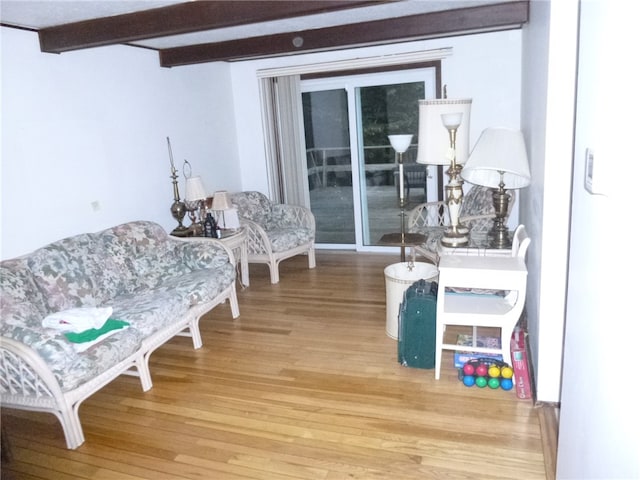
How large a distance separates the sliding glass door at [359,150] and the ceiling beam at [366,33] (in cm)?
118

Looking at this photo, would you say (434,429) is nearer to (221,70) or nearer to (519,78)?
(519,78)

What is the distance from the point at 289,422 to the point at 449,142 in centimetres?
196

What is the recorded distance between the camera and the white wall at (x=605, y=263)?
996mm

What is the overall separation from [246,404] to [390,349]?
1.04 metres

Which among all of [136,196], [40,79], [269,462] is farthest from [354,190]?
[269,462]

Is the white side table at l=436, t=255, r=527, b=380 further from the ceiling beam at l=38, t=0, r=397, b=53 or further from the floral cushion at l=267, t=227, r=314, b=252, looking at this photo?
the floral cushion at l=267, t=227, r=314, b=252

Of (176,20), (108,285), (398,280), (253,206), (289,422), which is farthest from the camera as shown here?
(253,206)

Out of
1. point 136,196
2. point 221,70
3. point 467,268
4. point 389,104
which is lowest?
point 467,268

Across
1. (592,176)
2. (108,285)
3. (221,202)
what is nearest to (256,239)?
(221,202)

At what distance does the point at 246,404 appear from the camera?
2.66 meters

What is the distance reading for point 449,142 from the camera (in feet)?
9.93

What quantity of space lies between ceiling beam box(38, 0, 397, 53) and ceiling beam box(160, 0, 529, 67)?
1.26 metres

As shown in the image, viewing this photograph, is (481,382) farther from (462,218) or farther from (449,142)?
(462,218)

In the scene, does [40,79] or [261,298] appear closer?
[40,79]
